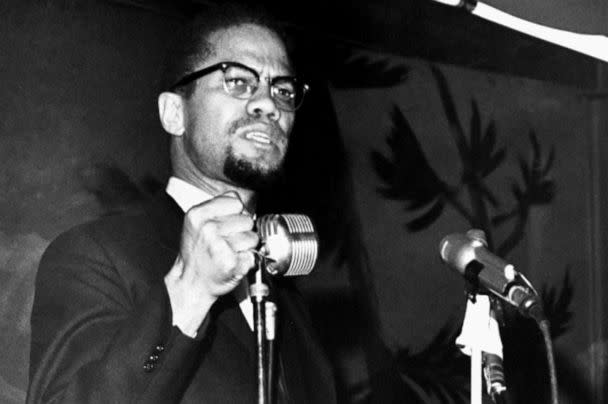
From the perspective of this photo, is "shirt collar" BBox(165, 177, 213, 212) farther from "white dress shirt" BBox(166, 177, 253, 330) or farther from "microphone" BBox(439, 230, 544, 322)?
"microphone" BBox(439, 230, 544, 322)

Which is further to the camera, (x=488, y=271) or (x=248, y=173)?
(x=248, y=173)

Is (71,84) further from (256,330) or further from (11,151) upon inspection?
(256,330)

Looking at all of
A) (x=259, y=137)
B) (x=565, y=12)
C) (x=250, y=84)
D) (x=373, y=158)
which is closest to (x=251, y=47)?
(x=250, y=84)

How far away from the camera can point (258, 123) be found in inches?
69.4

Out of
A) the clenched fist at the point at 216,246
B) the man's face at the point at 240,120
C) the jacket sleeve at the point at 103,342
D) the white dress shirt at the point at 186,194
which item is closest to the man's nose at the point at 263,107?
the man's face at the point at 240,120

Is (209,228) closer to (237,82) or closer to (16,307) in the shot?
(237,82)

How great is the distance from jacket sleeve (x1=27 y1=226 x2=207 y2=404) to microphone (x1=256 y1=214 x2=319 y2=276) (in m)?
0.17

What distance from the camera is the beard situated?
1744mm

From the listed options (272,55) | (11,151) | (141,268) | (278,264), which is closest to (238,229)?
(278,264)

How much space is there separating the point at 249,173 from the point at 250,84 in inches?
7.7

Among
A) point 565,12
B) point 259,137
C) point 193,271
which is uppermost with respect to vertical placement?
point 565,12

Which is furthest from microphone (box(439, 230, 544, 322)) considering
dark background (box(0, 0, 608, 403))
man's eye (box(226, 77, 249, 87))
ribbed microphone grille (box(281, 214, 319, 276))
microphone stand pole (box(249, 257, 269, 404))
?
dark background (box(0, 0, 608, 403))

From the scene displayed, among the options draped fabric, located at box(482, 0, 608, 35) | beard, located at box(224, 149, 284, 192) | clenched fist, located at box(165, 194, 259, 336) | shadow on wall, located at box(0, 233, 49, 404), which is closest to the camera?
clenched fist, located at box(165, 194, 259, 336)

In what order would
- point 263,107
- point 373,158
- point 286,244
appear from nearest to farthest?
point 286,244
point 263,107
point 373,158
